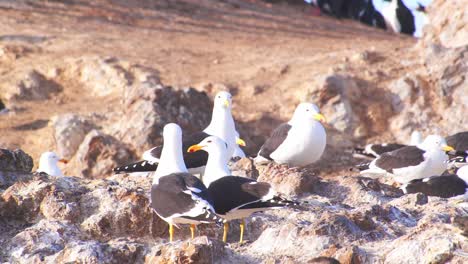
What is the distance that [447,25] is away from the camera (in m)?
23.6

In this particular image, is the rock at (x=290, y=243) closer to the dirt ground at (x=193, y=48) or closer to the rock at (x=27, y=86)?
the dirt ground at (x=193, y=48)

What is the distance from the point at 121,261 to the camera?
7953 mm

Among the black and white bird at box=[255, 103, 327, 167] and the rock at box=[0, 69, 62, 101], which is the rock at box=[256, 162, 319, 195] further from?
the rock at box=[0, 69, 62, 101]

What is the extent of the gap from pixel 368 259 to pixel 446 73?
1442 cm

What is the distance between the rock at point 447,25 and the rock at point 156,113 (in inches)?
238

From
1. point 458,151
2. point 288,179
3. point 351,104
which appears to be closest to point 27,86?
point 351,104

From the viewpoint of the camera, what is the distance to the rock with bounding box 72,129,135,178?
17859 mm

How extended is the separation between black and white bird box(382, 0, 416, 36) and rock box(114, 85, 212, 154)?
1330 centimetres

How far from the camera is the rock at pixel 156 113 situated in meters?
18.3

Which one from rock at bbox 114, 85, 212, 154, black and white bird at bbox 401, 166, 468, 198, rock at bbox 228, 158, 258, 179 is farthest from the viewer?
rock at bbox 114, 85, 212, 154

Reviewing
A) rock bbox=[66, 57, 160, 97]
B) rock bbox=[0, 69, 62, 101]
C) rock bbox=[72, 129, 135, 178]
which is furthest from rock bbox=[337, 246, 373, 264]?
rock bbox=[0, 69, 62, 101]

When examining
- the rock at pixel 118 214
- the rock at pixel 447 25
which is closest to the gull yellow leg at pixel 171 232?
the rock at pixel 118 214

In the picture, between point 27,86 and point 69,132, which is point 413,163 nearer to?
point 69,132

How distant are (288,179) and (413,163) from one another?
349 cm
